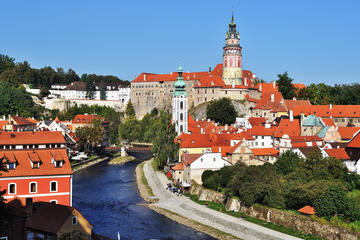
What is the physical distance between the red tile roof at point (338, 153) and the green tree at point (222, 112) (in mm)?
29482

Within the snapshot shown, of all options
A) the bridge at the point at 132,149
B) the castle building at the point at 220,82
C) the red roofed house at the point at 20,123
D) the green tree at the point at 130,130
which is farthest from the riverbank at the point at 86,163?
the castle building at the point at 220,82

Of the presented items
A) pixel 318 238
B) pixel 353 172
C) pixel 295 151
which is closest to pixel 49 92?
pixel 295 151

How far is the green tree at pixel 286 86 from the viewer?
259ft

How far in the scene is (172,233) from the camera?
31422mm

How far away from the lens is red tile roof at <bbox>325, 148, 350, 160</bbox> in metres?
43.1

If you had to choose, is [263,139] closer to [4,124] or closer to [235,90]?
[235,90]

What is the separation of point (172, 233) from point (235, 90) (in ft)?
170

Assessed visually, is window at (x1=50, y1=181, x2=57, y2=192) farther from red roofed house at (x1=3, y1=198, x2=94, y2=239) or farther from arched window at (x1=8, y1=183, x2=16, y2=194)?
red roofed house at (x1=3, y1=198, x2=94, y2=239)

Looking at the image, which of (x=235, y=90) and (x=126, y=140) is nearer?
(x=235, y=90)

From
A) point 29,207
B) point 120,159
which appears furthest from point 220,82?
point 29,207

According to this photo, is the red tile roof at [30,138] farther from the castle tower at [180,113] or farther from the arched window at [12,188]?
the castle tower at [180,113]

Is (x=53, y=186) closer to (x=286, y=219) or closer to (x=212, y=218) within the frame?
(x=212, y=218)

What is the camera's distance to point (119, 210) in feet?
123

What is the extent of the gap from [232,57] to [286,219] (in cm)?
5510
